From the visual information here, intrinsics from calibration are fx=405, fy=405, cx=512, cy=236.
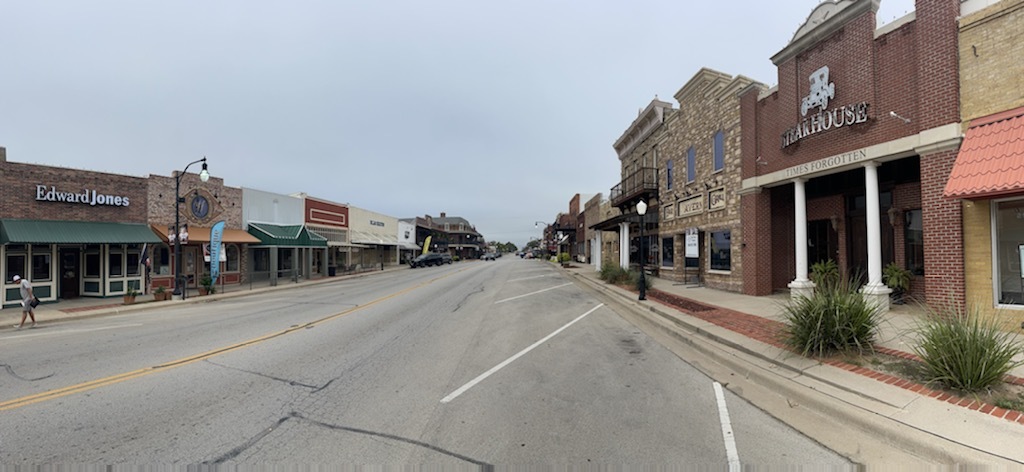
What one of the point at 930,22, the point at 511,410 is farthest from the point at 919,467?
the point at 930,22

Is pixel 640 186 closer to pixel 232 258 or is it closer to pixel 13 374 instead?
pixel 13 374

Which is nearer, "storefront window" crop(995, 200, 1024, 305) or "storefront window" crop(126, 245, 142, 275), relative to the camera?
"storefront window" crop(995, 200, 1024, 305)

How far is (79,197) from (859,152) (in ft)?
91.2

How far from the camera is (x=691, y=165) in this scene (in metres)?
18.1

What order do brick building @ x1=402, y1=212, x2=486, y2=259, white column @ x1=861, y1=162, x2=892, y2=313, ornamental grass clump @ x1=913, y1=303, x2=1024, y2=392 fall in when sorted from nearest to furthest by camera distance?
ornamental grass clump @ x1=913, y1=303, x2=1024, y2=392, white column @ x1=861, y1=162, x2=892, y2=313, brick building @ x1=402, y1=212, x2=486, y2=259

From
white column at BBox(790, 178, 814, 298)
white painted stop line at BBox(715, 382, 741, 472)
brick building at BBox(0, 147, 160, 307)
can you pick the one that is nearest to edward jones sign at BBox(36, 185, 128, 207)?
brick building at BBox(0, 147, 160, 307)

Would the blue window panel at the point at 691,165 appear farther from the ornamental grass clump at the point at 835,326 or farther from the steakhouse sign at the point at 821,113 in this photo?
the ornamental grass clump at the point at 835,326

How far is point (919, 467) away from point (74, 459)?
24.1 ft

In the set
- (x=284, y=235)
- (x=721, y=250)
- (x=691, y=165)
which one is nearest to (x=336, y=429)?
(x=721, y=250)

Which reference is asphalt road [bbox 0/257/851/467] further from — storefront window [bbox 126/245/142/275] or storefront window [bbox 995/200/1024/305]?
storefront window [bbox 126/245/142/275]

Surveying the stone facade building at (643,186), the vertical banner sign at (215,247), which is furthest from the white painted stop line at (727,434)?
the vertical banner sign at (215,247)

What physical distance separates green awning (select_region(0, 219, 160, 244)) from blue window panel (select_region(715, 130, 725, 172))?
82.1ft

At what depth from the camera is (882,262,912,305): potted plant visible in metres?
10.2

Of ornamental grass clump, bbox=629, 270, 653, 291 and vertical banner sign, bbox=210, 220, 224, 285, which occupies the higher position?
vertical banner sign, bbox=210, 220, 224, 285
